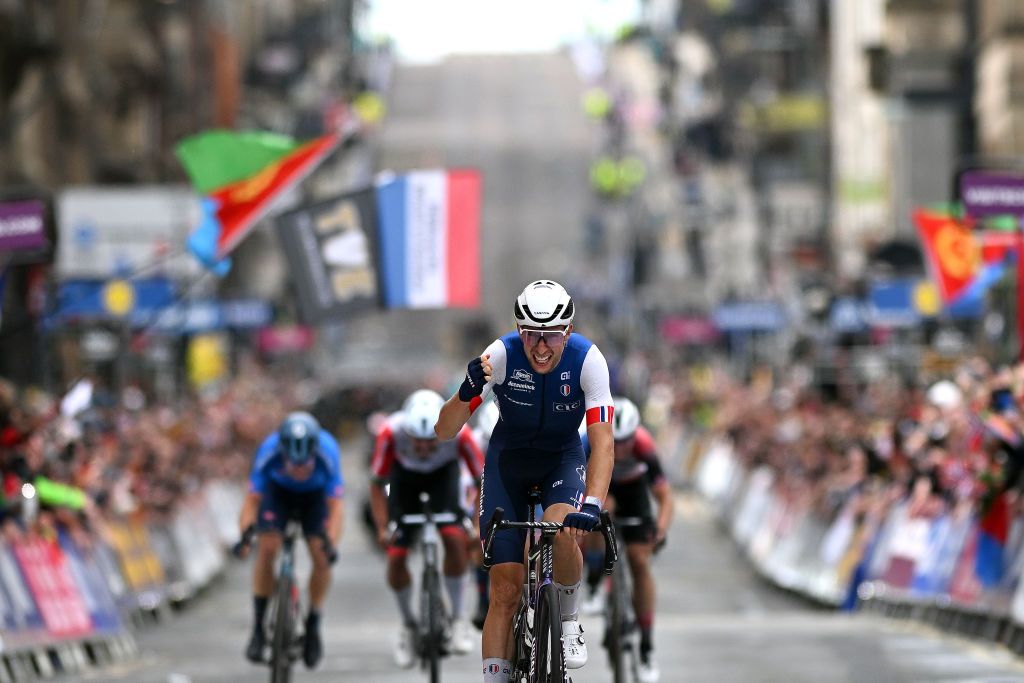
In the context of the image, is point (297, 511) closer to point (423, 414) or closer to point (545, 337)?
point (423, 414)

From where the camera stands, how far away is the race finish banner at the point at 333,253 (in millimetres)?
20453

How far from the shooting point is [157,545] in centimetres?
2544

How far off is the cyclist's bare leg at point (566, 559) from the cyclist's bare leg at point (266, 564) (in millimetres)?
4346

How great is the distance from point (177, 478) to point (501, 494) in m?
17.0

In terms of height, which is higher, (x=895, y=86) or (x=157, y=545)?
(x=895, y=86)

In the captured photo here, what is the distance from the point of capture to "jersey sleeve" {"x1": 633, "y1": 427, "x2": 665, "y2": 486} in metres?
15.1

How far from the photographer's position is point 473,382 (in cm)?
1050

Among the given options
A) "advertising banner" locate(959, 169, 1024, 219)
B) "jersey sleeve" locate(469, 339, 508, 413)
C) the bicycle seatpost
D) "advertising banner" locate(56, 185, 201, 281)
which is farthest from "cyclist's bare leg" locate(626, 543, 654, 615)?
"advertising banner" locate(56, 185, 201, 281)

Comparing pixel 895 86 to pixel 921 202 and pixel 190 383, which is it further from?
pixel 190 383

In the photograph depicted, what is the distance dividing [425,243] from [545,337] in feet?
34.9

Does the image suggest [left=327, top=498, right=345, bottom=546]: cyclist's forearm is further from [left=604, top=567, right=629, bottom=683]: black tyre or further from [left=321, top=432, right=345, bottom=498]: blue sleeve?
A: [left=604, top=567, right=629, bottom=683]: black tyre

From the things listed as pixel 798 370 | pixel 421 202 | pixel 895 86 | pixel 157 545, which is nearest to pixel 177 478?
pixel 157 545

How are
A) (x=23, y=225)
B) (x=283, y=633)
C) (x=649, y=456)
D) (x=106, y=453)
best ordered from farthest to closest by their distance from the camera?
1. (x=106, y=453)
2. (x=23, y=225)
3. (x=649, y=456)
4. (x=283, y=633)

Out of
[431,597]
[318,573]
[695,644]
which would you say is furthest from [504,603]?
[695,644]
